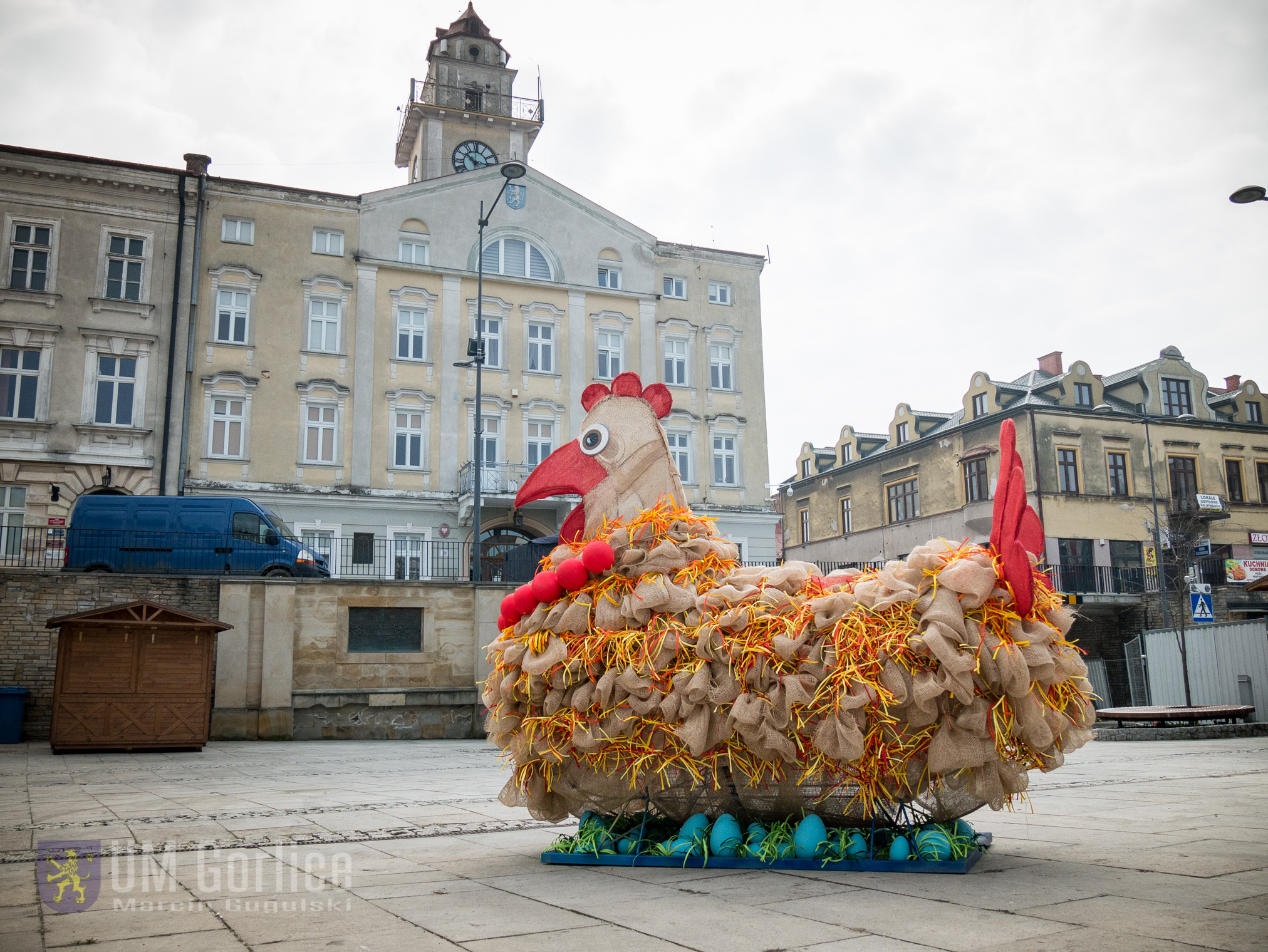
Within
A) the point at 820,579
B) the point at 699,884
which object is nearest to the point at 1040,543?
the point at 820,579

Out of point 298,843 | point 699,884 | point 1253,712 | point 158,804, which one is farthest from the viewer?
point 1253,712

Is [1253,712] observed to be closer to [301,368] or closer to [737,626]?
[737,626]

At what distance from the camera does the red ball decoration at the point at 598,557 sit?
5.36m

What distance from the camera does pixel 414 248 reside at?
2944 cm

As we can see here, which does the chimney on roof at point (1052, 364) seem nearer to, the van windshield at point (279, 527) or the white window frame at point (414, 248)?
the white window frame at point (414, 248)

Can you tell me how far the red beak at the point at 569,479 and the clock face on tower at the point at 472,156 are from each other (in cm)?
2981

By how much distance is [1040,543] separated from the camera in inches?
197

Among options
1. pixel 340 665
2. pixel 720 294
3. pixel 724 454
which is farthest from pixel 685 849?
pixel 720 294

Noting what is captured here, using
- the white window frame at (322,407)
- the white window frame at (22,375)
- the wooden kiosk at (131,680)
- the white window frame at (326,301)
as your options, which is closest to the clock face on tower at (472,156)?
the white window frame at (326,301)

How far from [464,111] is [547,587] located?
31750 millimetres

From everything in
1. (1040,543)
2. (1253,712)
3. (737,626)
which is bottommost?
(1253,712)

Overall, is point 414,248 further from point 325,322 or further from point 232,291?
point 232,291

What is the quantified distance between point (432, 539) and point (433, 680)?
755 centimetres

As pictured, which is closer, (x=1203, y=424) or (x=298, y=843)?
(x=298, y=843)
